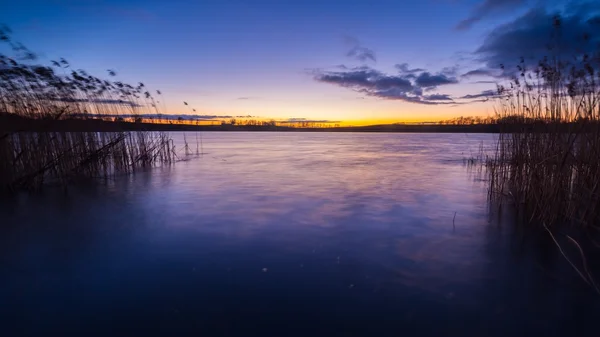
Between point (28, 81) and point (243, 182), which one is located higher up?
point (28, 81)

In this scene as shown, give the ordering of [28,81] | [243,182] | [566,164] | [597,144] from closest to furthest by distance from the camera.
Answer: [597,144]
[566,164]
[28,81]
[243,182]

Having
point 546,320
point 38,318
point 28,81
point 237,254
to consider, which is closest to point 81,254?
point 38,318

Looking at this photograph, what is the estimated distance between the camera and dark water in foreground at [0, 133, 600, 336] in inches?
95.7

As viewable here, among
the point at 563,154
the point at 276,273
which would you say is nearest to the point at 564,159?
the point at 563,154

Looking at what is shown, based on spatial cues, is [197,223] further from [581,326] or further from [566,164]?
[566,164]

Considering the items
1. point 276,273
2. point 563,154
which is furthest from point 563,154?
point 276,273

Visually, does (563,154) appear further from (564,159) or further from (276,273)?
(276,273)

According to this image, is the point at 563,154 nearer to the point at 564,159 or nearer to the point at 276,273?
the point at 564,159

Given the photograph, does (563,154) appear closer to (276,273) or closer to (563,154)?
(563,154)

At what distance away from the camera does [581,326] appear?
→ 2.44 m

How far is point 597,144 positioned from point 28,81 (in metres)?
11.0

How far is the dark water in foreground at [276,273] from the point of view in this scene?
243cm

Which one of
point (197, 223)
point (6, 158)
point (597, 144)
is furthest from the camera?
point (6, 158)

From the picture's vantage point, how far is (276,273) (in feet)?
10.7
